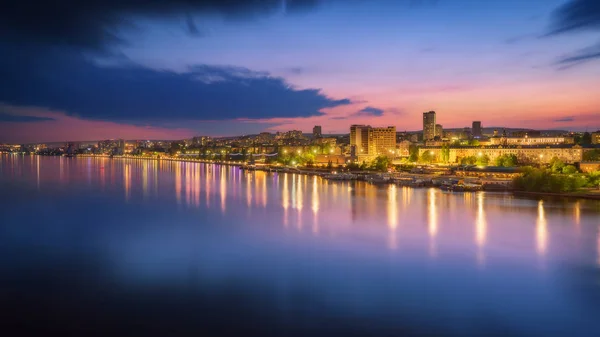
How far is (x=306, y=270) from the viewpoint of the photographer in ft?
17.4

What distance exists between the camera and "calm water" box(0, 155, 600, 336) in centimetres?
376

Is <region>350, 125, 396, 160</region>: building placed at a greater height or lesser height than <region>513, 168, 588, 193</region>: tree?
greater

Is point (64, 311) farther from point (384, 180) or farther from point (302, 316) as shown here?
point (384, 180)

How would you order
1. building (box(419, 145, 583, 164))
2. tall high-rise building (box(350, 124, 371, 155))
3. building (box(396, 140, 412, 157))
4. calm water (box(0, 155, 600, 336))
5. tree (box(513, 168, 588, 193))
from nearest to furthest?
calm water (box(0, 155, 600, 336)) → tree (box(513, 168, 588, 193)) → building (box(419, 145, 583, 164)) → building (box(396, 140, 412, 157)) → tall high-rise building (box(350, 124, 371, 155))

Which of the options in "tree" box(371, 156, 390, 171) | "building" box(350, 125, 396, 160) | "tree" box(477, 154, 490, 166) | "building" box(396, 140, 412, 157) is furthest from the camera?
"building" box(350, 125, 396, 160)

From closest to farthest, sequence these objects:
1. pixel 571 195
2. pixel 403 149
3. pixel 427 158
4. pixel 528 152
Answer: pixel 571 195
pixel 528 152
pixel 427 158
pixel 403 149

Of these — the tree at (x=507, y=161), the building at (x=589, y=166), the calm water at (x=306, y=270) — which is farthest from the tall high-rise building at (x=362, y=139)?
the calm water at (x=306, y=270)

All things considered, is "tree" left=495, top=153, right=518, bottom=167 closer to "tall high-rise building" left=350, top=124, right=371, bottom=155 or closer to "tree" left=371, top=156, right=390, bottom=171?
"tree" left=371, top=156, right=390, bottom=171

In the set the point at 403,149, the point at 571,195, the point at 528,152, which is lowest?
the point at 571,195

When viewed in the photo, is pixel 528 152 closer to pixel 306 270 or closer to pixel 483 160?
pixel 483 160

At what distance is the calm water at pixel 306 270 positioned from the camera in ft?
12.3

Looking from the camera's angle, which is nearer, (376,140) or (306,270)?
(306,270)

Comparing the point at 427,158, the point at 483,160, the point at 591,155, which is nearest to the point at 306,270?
the point at 591,155

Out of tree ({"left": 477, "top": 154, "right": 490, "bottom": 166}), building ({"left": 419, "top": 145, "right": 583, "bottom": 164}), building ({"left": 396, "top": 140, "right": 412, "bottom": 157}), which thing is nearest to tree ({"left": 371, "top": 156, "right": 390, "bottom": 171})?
tree ({"left": 477, "top": 154, "right": 490, "bottom": 166})
